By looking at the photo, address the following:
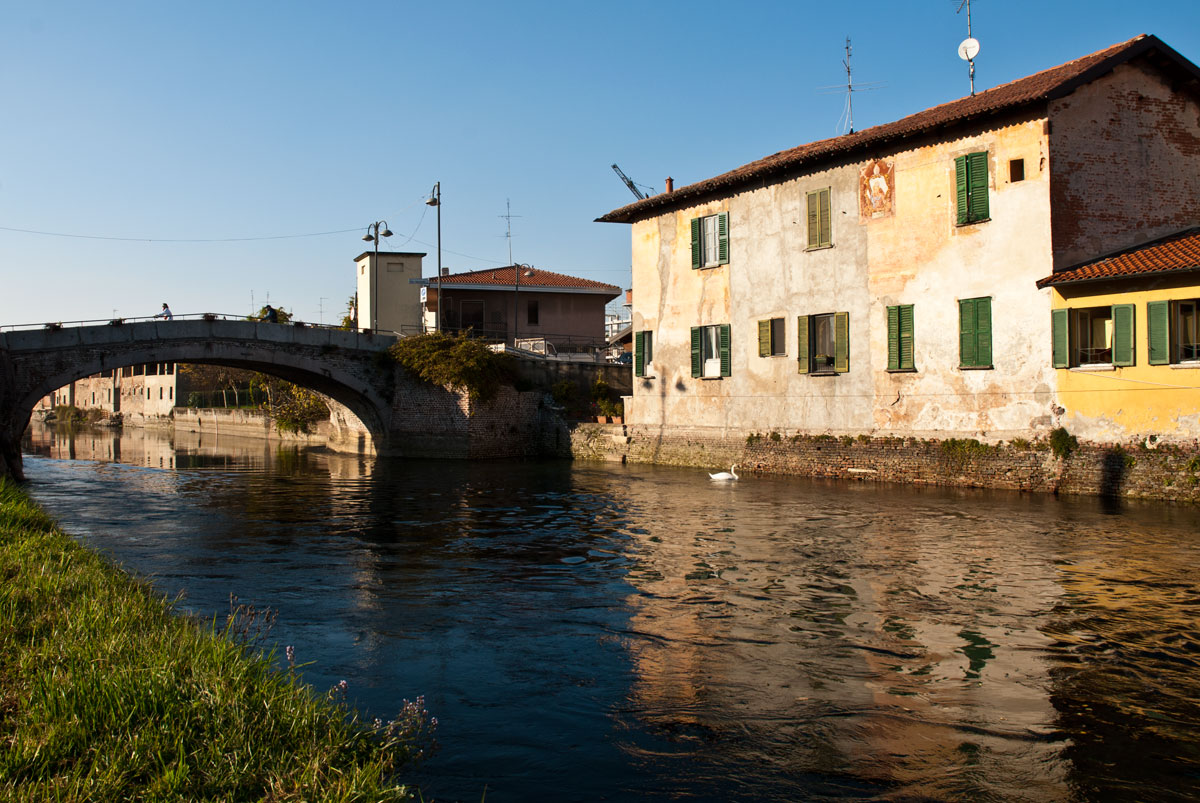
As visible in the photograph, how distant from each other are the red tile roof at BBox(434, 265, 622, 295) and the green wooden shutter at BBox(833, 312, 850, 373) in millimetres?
21688

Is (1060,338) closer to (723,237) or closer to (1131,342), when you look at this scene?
(1131,342)

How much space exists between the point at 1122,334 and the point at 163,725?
57.1ft

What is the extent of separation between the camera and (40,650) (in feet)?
17.5

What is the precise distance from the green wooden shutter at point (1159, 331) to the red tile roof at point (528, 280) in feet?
93.3

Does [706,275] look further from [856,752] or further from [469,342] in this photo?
[856,752]

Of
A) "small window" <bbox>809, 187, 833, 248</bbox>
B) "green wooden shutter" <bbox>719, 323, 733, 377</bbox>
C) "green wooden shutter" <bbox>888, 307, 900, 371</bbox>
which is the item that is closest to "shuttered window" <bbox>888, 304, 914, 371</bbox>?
"green wooden shutter" <bbox>888, 307, 900, 371</bbox>

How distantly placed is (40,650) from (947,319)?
18434mm

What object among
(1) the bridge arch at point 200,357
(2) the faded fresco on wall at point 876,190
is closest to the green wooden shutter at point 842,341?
(2) the faded fresco on wall at point 876,190

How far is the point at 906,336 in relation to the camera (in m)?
20.8

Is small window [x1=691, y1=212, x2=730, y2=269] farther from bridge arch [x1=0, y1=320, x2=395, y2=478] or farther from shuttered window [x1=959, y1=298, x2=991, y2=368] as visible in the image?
bridge arch [x1=0, y1=320, x2=395, y2=478]

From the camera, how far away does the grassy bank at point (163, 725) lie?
12.7 ft

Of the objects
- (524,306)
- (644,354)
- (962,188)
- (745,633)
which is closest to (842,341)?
(962,188)

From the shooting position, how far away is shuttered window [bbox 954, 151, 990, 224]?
19111mm

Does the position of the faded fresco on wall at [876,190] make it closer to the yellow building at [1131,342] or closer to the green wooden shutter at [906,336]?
the green wooden shutter at [906,336]
